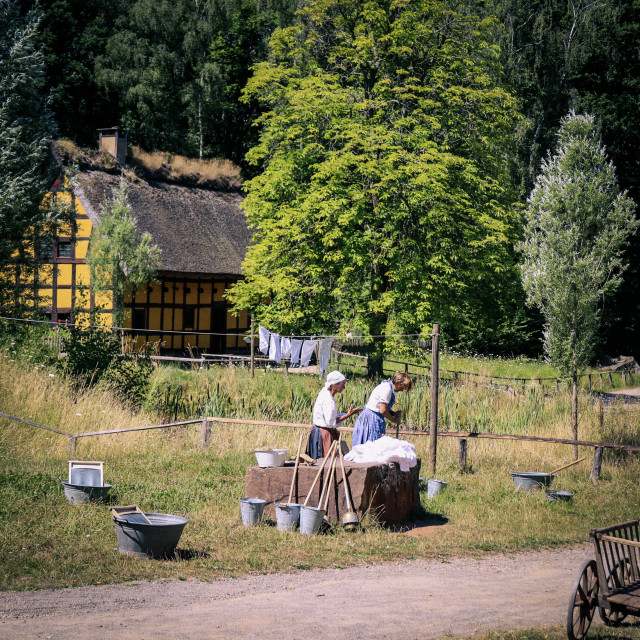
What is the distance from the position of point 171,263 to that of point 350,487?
19447mm

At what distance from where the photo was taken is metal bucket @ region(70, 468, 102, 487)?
29.4ft

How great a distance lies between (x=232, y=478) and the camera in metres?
10.4

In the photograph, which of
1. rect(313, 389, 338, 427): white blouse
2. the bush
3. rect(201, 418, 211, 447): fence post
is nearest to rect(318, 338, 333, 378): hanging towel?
the bush

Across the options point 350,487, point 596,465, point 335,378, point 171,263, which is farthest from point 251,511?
point 171,263

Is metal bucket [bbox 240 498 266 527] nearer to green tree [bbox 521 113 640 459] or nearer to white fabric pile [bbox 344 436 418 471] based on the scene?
white fabric pile [bbox 344 436 418 471]

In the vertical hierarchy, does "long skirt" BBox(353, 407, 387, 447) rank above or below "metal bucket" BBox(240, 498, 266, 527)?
above

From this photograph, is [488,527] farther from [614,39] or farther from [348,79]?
[614,39]

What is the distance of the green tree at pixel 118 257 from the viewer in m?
24.4

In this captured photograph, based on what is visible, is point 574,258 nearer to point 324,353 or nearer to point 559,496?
point 559,496

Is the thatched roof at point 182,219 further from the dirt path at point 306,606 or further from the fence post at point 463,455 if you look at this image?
the dirt path at point 306,606

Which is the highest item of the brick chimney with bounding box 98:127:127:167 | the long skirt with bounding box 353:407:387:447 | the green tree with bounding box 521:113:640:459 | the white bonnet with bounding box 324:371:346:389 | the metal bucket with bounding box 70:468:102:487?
the brick chimney with bounding box 98:127:127:167

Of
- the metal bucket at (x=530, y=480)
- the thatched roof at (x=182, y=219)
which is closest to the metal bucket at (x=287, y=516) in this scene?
the metal bucket at (x=530, y=480)

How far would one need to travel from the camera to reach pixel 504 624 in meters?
5.84

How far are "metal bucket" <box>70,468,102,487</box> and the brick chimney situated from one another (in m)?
22.3
